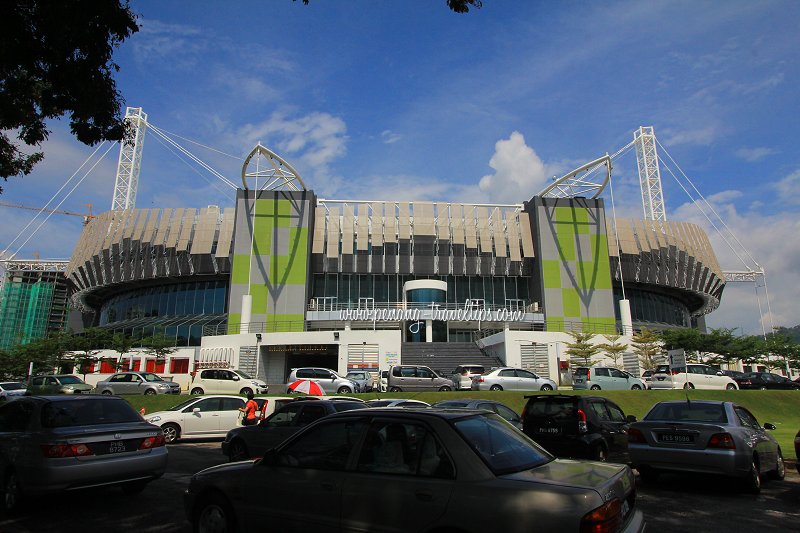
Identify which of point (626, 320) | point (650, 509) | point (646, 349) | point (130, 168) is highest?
point (130, 168)

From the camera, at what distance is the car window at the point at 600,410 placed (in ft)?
36.4

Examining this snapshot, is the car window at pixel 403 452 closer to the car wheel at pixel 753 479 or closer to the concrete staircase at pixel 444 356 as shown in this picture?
the car wheel at pixel 753 479

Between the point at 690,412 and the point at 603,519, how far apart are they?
666cm

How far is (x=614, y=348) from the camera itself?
125 feet

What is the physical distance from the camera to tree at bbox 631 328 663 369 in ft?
124

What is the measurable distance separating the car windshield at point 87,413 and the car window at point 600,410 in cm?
883

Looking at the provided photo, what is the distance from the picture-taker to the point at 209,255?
50062mm

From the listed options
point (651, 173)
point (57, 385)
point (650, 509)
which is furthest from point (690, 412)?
point (651, 173)

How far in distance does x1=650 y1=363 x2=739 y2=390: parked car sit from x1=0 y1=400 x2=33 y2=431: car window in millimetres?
29298

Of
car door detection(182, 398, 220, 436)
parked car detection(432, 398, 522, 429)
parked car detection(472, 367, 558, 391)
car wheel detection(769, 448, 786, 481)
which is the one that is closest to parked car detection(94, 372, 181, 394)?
car door detection(182, 398, 220, 436)

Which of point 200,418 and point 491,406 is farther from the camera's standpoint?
point 200,418

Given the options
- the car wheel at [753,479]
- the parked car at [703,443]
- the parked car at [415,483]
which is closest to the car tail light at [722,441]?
the parked car at [703,443]

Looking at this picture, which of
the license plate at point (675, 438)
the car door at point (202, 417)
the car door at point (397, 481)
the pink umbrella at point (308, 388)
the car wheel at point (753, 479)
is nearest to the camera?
the car door at point (397, 481)

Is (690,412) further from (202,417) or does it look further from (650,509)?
(202,417)
